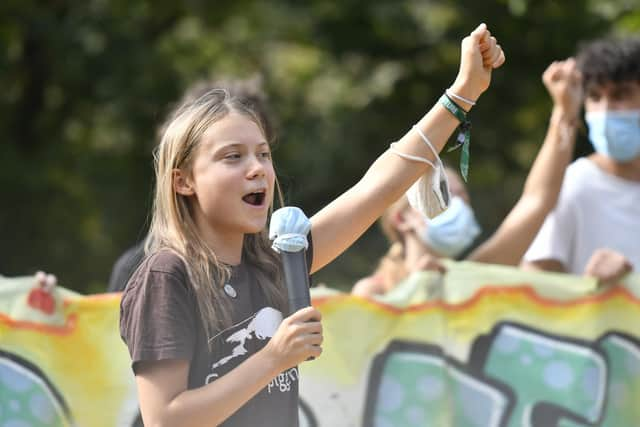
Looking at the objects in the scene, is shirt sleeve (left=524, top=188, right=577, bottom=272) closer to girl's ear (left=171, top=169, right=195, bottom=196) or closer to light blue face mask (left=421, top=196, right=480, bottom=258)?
light blue face mask (left=421, top=196, right=480, bottom=258)

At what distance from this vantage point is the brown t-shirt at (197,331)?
248cm

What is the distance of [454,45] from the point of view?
1369 cm

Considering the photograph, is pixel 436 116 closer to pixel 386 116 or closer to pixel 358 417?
pixel 358 417

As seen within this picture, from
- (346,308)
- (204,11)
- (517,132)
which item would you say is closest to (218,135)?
(346,308)

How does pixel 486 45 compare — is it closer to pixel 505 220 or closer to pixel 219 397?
pixel 219 397

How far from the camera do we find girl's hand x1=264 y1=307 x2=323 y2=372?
2.42 meters

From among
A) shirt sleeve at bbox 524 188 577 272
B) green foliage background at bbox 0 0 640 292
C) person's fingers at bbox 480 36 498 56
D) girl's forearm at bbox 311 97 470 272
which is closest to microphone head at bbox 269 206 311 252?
girl's forearm at bbox 311 97 470 272

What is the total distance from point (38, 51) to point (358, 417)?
1007 centimetres

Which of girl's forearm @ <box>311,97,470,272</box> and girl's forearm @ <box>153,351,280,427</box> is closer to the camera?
girl's forearm @ <box>153,351,280,427</box>

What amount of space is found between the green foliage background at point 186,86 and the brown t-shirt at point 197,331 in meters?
9.80

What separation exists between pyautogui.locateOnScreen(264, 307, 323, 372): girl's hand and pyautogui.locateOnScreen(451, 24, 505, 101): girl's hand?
33.1 inches

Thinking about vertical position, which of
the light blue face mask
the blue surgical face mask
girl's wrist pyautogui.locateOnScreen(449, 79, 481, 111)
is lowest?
girl's wrist pyautogui.locateOnScreen(449, 79, 481, 111)

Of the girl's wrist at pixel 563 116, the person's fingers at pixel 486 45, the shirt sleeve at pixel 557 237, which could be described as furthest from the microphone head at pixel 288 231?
the shirt sleeve at pixel 557 237

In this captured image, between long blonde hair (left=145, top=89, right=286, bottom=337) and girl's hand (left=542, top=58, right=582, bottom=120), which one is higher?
girl's hand (left=542, top=58, right=582, bottom=120)
